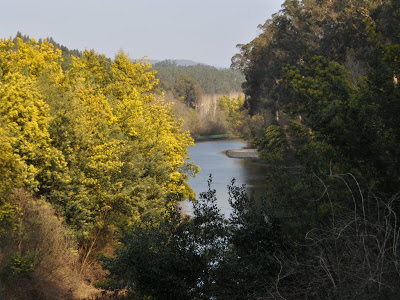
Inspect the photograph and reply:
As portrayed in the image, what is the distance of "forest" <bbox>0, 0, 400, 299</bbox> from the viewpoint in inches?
358

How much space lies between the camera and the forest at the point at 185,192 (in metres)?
9.10

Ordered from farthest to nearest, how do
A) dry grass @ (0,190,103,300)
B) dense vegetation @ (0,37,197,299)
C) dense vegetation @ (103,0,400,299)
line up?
dense vegetation @ (0,37,197,299), dry grass @ (0,190,103,300), dense vegetation @ (103,0,400,299)

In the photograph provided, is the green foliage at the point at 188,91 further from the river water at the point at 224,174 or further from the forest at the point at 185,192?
the forest at the point at 185,192

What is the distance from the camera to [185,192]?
29.4 m

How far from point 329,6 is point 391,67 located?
29425mm

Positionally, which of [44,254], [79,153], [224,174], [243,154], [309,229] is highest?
[79,153]

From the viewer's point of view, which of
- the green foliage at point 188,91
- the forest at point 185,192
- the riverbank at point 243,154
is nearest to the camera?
the forest at point 185,192

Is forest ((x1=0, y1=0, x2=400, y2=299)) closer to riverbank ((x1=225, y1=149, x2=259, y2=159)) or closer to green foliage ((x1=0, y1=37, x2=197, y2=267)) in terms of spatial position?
green foliage ((x1=0, y1=37, x2=197, y2=267))

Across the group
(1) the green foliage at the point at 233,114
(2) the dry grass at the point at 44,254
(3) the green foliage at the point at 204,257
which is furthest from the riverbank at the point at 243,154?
(3) the green foliage at the point at 204,257

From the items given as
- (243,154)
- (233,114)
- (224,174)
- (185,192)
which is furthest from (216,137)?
(185,192)

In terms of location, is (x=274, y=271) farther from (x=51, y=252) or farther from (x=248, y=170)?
(x=248, y=170)

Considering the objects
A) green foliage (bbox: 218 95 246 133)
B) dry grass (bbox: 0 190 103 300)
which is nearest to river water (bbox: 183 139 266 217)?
dry grass (bbox: 0 190 103 300)

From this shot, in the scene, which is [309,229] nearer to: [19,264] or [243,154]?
[19,264]

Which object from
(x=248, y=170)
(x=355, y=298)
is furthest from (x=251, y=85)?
(x=355, y=298)
